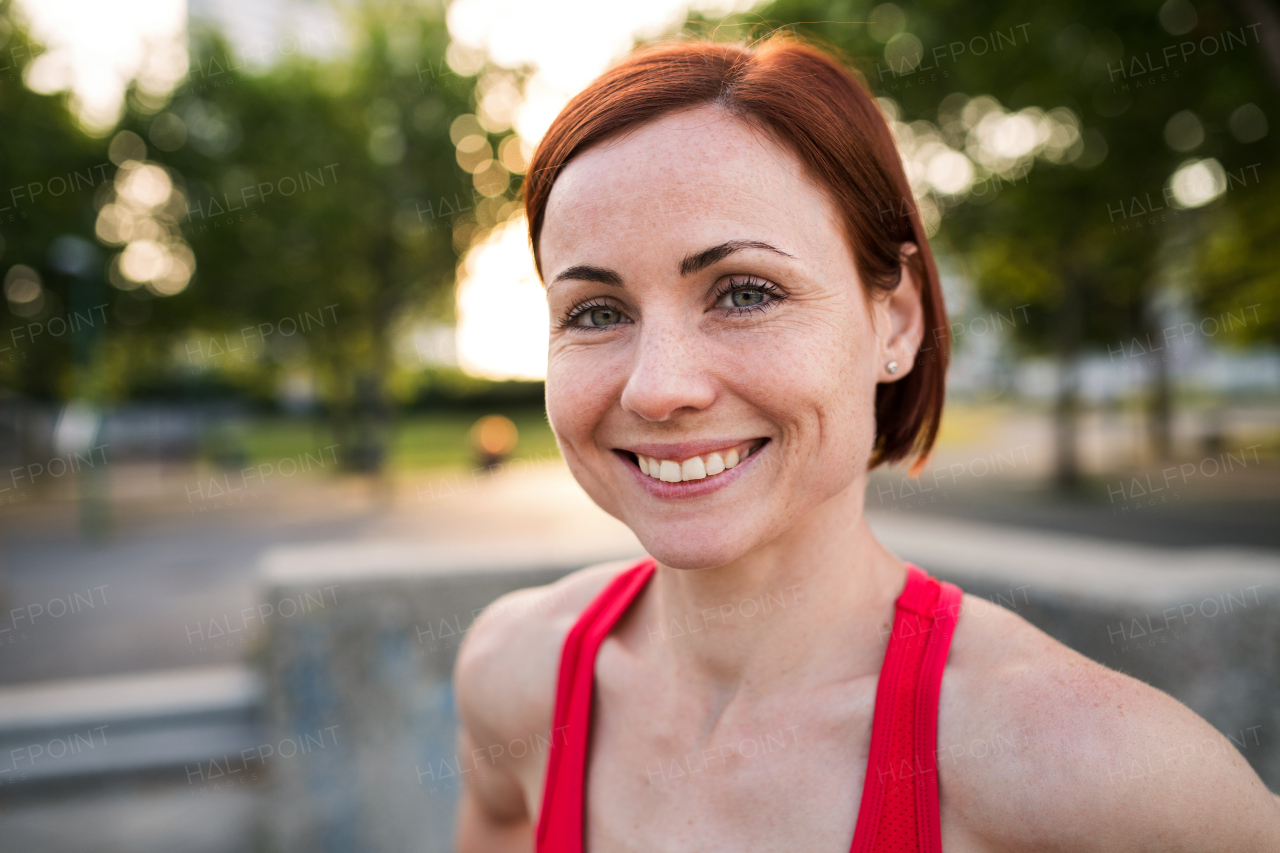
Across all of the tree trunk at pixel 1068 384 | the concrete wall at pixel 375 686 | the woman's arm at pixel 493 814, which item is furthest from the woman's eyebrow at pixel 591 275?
the tree trunk at pixel 1068 384

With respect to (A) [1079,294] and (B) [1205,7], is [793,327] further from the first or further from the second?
(A) [1079,294]

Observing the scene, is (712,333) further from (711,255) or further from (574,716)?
(574,716)

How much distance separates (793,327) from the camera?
4.55 feet

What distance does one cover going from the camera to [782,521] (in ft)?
4.81

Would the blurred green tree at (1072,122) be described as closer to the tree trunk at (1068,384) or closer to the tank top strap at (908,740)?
the tree trunk at (1068,384)

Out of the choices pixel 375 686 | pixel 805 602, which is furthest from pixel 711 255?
pixel 375 686

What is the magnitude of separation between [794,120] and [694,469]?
635 millimetres

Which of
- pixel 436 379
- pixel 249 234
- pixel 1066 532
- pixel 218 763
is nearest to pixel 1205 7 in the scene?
pixel 1066 532

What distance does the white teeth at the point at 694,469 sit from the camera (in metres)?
1.42

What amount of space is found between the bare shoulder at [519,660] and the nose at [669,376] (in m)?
0.89

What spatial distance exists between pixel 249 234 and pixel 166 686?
61.6ft

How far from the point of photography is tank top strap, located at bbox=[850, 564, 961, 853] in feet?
4.44

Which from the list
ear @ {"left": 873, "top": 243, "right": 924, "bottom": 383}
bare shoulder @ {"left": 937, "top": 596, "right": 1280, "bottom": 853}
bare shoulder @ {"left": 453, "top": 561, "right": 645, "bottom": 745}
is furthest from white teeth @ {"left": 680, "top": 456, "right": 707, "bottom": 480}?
bare shoulder @ {"left": 453, "top": 561, "right": 645, "bottom": 745}

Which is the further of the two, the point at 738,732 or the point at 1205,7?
the point at 1205,7
